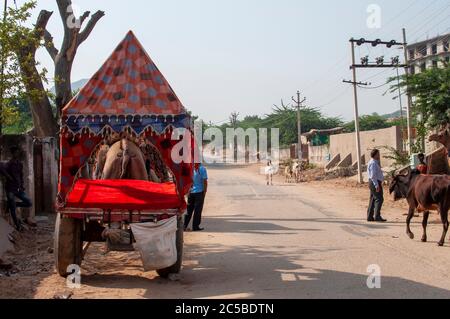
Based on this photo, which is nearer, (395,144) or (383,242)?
(383,242)

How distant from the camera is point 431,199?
11.2 m

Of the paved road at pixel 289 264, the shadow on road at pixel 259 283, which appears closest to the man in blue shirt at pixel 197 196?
the paved road at pixel 289 264

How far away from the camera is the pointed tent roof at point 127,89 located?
870cm

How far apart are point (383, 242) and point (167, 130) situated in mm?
5112

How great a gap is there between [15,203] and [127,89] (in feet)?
15.8

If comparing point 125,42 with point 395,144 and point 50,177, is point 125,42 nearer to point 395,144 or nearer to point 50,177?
point 50,177

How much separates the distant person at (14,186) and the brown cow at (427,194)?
8.30 meters

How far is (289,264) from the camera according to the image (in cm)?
936

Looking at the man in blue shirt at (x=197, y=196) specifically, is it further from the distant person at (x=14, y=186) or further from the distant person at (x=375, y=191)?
the distant person at (x=375, y=191)

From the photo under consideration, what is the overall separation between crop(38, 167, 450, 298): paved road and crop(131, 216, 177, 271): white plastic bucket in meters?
0.39

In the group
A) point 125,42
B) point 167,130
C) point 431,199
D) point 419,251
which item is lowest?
point 419,251
